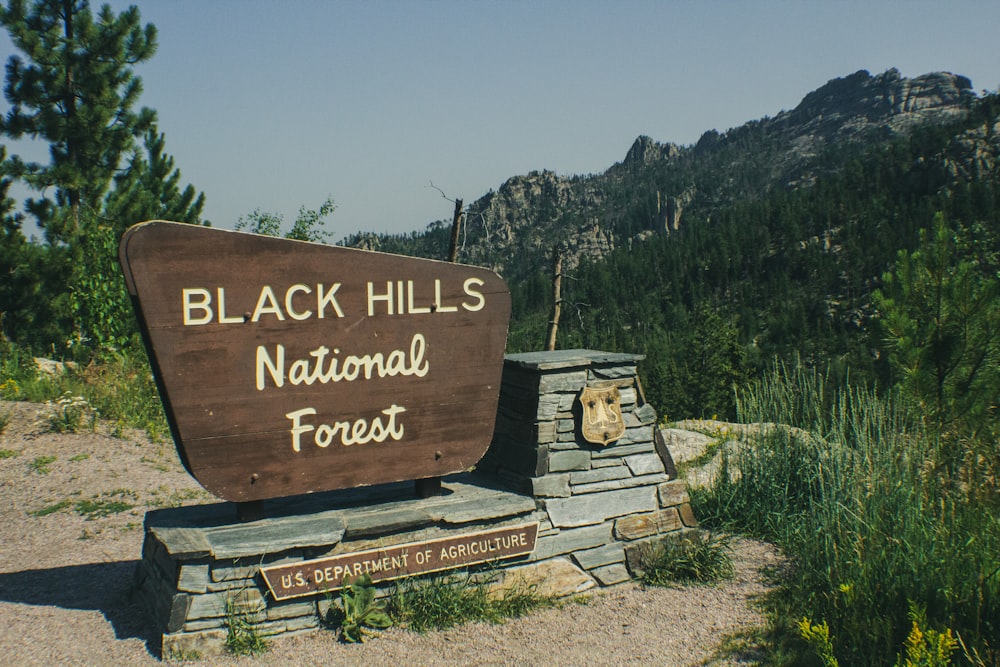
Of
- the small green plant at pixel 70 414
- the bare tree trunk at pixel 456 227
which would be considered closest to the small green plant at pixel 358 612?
the small green plant at pixel 70 414

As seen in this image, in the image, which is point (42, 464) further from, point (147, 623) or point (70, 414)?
point (147, 623)

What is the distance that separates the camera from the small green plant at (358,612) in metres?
4.29

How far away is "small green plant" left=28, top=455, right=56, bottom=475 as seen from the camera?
720 centimetres

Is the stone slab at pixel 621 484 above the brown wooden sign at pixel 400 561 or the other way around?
above

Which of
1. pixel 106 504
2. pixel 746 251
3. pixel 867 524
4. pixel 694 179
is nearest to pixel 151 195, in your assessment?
pixel 106 504

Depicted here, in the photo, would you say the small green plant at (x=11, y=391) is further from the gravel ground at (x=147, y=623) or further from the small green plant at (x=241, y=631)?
the small green plant at (x=241, y=631)

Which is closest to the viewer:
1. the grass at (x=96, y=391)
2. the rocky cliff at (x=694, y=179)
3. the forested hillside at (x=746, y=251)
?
the grass at (x=96, y=391)

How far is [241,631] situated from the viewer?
13.4 feet

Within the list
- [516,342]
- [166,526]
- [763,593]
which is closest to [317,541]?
[166,526]

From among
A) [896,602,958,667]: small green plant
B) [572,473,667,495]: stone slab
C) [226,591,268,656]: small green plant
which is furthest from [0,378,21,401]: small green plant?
[896,602,958,667]: small green plant

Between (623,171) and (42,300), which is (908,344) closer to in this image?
(42,300)

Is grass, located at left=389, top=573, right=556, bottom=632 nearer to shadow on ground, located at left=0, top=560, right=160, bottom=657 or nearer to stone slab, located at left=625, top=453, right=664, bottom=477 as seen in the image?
stone slab, located at left=625, top=453, right=664, bottom=477

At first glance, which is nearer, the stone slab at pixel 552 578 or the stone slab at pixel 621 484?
the stone slab at pixel 552 578

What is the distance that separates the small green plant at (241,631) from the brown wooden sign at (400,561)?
0.18 metres
